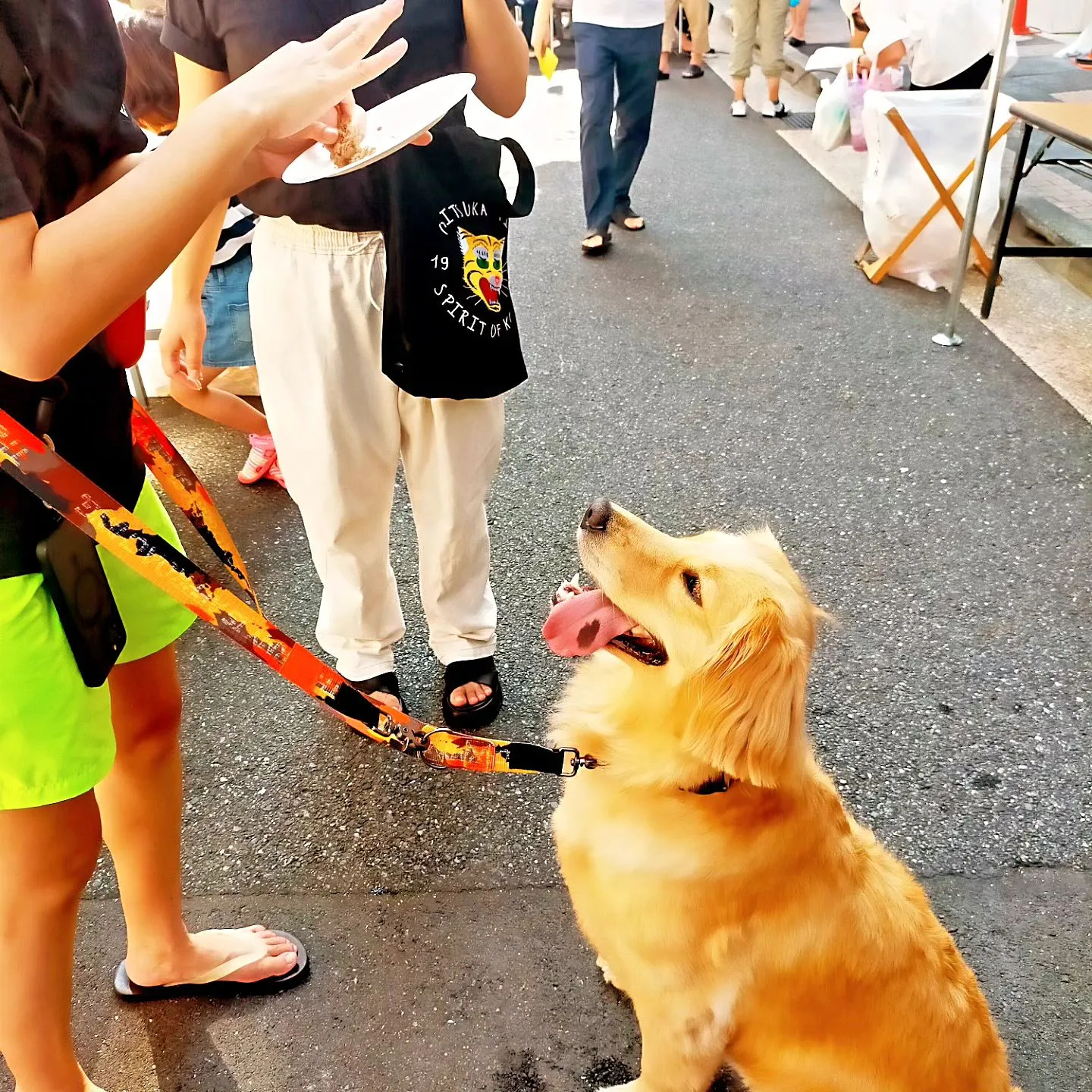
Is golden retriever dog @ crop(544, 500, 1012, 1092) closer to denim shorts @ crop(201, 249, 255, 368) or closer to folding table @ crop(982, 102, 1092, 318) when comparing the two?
denim shorts @ crop(201, 249, 255, 368)

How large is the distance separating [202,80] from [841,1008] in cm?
173

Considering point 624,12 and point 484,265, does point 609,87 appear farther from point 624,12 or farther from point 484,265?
point 484,265

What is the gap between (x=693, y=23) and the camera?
7.74 metres

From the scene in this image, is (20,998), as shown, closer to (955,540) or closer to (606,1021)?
(606,1021)

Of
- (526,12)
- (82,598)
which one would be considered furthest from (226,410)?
(526,12)

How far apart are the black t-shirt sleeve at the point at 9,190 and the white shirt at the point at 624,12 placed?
13.6 feet

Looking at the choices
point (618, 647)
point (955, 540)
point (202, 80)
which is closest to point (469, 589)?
point (618, 647)

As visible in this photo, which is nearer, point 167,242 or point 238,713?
point 167,242

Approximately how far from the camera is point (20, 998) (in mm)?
1172

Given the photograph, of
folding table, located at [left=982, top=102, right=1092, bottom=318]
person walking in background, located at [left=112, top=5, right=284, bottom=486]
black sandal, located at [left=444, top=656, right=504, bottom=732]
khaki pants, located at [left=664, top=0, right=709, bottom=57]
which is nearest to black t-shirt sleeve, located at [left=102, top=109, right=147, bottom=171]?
black sandal, located at [left=444, top=656, right=504, bottom=732]

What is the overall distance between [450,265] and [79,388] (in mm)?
742

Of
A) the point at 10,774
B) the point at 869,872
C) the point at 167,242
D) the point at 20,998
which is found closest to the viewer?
the point at 167,242

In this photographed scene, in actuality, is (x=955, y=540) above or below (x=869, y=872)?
below

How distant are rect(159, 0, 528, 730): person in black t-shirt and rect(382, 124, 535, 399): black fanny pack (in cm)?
4
